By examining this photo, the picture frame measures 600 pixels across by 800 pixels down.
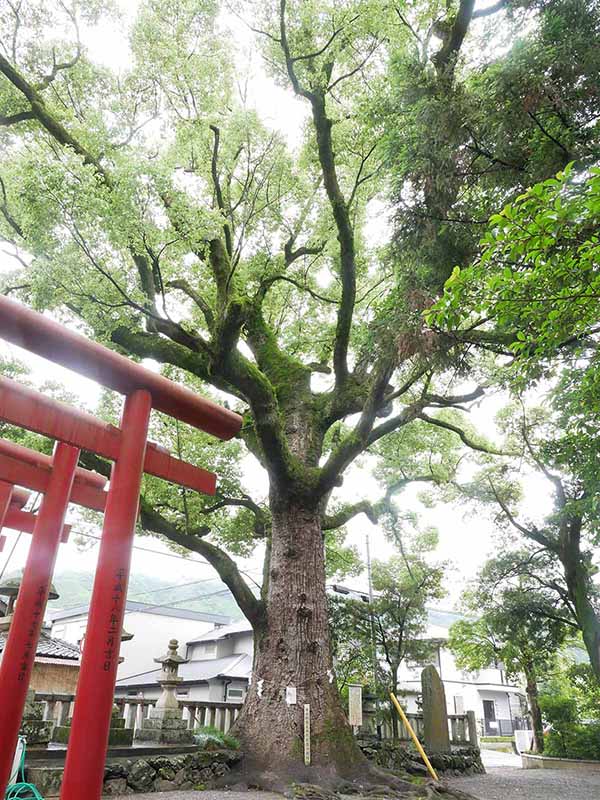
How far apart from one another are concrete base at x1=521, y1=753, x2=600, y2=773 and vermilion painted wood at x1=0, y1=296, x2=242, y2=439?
1378 cm

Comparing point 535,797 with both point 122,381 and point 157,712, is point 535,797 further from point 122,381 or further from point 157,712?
point 122,381

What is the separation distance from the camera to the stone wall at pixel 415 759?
892 centimetres

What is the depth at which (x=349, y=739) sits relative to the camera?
7266 mm

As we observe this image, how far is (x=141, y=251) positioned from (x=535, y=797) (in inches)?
398

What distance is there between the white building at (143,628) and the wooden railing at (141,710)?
18793 millimetres

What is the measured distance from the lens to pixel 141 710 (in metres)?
8.95

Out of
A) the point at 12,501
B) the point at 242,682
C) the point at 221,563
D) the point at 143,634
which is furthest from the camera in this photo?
the point at 143,634

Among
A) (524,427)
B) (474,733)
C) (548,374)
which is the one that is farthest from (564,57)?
(474,733)

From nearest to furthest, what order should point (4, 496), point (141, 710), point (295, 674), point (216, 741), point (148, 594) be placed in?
point (4, 496) < point (216, 741) < point (295, 674) < point (141, 710) < point (148, 594)

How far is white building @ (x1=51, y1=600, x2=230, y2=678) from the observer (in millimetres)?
26984

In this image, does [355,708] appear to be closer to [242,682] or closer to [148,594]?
[242,682]

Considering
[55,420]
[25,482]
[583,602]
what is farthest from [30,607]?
[583,602]

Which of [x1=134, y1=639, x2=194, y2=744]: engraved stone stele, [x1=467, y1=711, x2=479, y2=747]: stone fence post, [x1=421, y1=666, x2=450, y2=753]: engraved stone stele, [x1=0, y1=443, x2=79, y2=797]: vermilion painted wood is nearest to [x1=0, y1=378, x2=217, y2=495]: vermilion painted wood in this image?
[x1=0, y1=443, x2=79, y2=797]: vermilion painted wood

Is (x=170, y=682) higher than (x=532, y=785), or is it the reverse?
(x=170, y=682)
